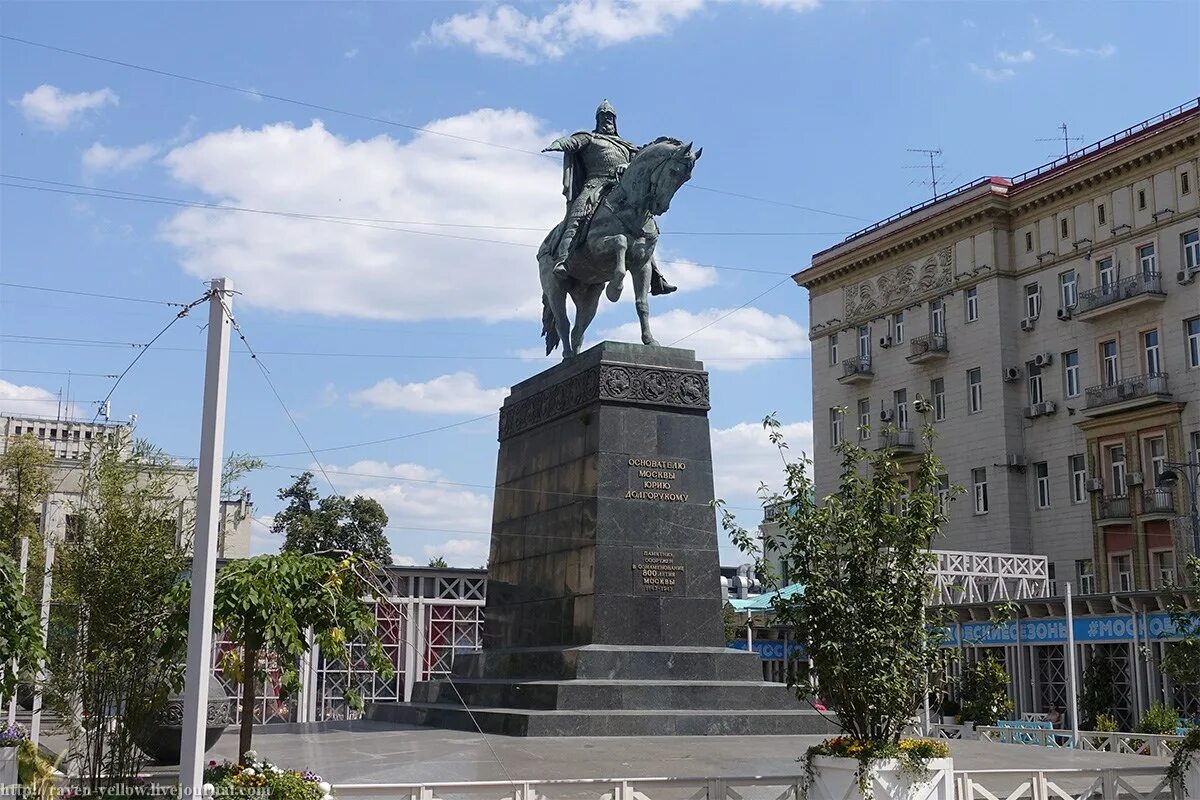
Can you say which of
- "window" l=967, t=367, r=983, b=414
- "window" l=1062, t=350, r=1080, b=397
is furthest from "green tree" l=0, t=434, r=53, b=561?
"window" l=1062, t=350, r=1080, b=397

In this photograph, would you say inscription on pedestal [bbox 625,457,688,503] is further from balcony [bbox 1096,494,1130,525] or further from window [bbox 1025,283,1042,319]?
window [bbox 1025,283,1042,319]

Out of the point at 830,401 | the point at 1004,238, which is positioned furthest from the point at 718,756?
the point at 830,401

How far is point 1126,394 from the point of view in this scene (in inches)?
1881

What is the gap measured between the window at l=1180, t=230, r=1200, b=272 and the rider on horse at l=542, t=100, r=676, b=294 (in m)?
30.3

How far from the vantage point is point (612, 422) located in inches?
813

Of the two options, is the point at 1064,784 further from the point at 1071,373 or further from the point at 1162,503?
A: the point at 1071,373

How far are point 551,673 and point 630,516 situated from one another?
2.69 metres

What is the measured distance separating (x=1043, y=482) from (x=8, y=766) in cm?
4622

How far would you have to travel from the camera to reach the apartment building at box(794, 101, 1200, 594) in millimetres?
46688

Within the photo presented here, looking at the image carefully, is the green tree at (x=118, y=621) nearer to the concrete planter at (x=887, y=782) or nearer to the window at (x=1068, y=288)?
the concrete planter at (x=887, y=782)

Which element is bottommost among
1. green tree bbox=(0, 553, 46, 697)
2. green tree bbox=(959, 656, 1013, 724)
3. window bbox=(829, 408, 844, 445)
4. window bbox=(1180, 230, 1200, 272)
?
green tree bbox=(959, 656, 1013, 724)

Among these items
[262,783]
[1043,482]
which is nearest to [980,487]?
[1043,482]

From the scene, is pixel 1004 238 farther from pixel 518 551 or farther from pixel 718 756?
pixel 718 756

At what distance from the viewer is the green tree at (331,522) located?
63.2 metres
